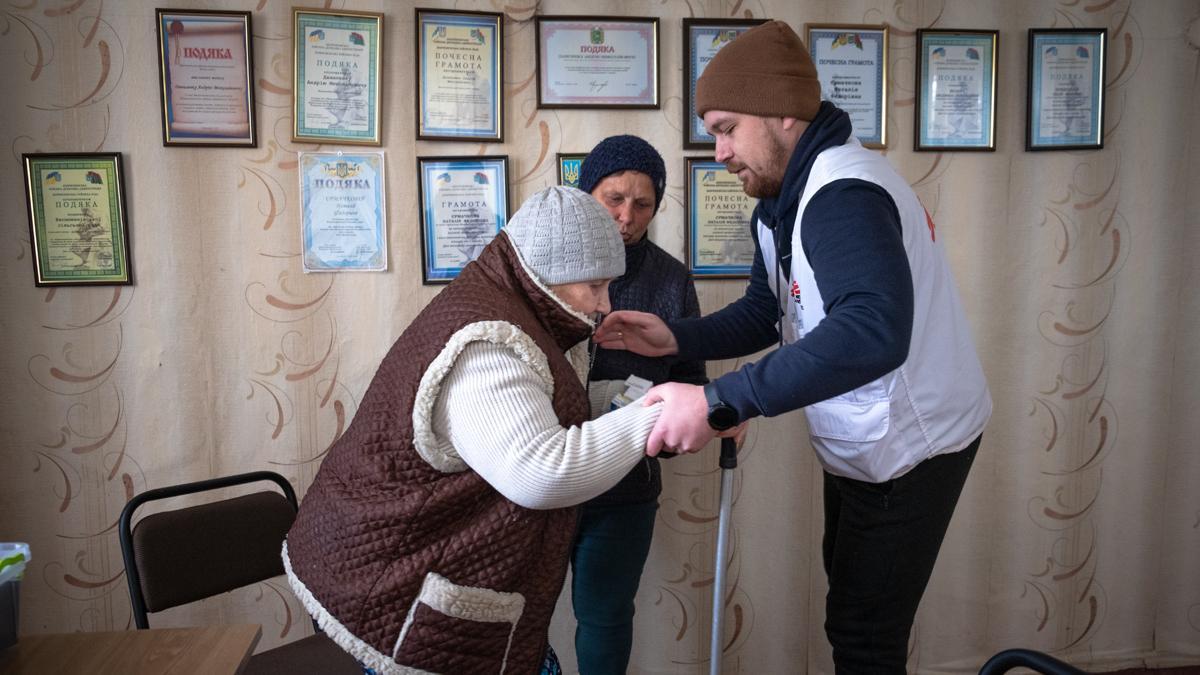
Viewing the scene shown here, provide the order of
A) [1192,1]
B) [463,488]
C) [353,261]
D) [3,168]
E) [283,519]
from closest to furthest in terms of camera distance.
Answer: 1. [463,488]
2. [283,519]
3. [3,168]
4. [353,261]
5. [1192,1]

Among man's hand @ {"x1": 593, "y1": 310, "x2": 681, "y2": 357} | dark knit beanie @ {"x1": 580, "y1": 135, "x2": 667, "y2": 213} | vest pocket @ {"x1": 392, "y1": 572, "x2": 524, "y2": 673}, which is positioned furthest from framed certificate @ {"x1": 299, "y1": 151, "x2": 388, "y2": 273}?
vest pocket @ {"x1": 392, "y1": 572, "x2": 524, "y2": 673}

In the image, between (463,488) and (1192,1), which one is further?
(1192,1)

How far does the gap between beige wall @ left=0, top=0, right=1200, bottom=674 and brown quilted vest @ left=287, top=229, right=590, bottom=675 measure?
1082 mm

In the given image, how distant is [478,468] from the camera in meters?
1.09

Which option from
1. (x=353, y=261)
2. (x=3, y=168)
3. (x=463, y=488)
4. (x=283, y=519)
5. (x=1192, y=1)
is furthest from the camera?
(x=1192, y=1)

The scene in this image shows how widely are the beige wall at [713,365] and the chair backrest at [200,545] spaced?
1.65ft

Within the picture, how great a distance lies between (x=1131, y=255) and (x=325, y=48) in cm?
259

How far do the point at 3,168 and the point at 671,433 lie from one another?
6.77 ft

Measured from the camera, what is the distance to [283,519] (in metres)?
1.77

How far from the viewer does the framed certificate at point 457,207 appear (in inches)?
86.4

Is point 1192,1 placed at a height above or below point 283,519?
above

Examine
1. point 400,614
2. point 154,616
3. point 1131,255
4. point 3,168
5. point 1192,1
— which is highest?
point 1192,1

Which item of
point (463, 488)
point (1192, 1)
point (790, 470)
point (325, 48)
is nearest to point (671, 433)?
point (463, 488)

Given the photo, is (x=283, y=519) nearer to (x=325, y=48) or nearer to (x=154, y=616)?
(x=154, y=616)
